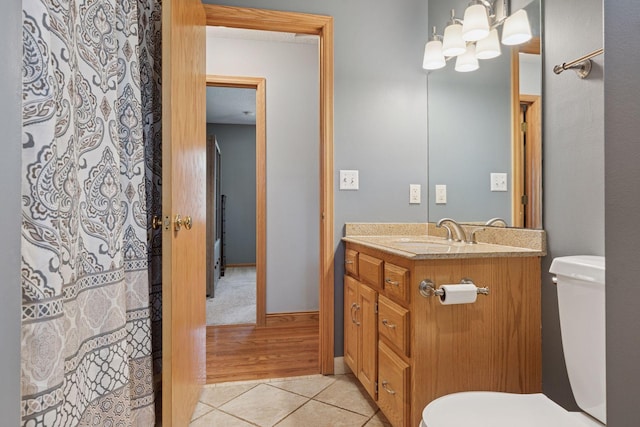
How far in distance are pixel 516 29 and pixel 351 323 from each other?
1.64 meters

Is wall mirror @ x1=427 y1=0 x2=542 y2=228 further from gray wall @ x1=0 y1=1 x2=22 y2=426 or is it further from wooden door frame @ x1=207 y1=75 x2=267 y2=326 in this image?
gray wall @ x1=0 y1=1 x2=22 y2=426

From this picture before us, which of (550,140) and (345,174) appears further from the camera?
(345,174)

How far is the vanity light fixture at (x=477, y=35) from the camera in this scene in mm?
1614

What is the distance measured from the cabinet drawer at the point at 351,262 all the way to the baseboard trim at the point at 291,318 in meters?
1.10

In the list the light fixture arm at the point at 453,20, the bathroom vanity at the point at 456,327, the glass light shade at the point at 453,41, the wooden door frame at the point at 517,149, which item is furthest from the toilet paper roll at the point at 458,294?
the light fixture arm at the point at 453,20

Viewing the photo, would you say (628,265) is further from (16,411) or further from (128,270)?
(128,270)

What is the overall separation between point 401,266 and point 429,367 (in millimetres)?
376

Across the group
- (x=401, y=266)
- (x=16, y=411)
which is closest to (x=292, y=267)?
(x=401, y=266)

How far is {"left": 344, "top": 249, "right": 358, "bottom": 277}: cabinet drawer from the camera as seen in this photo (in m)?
1.97

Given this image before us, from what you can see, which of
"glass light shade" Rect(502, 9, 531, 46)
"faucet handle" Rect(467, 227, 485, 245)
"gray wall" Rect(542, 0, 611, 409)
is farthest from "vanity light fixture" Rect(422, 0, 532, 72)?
"faucet handle" Rect(467, 227, 485, 245)

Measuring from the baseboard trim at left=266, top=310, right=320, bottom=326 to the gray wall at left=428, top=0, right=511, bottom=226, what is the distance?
146 centimetres

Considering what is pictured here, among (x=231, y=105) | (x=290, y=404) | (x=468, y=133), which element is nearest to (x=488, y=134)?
(x=468, y=133)

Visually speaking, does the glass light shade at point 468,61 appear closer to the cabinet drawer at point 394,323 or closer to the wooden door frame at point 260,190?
the cabinet drawer at point 394,323

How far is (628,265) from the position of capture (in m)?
0.44
